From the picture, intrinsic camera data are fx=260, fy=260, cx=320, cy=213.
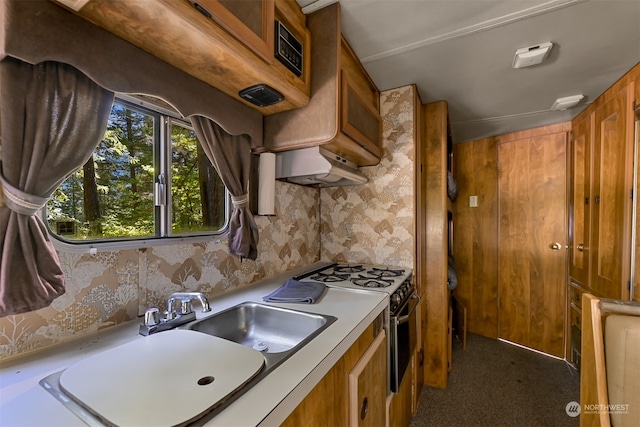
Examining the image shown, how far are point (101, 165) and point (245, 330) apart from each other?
35.4 inches

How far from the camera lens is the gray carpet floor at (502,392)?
5.84ft

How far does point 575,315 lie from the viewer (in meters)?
2.31

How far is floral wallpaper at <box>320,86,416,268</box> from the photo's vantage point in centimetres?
196

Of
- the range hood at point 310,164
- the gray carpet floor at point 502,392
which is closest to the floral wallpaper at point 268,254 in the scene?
the range hood at point 310,164

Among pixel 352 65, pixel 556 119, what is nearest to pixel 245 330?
pixel 352 65

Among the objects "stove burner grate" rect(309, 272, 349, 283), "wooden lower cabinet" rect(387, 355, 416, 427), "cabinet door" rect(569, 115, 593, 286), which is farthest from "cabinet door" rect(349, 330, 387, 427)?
"cabinet door" rect(569, 115, 593, 286)

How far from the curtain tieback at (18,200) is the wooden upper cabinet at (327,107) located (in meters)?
1.00

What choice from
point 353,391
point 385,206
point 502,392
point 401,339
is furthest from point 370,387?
point 502,392

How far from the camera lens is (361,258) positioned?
85.3 inches

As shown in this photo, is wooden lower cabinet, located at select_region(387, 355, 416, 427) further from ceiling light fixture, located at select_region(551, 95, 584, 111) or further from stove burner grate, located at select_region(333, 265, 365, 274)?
ceiling light fixture, located at select_region(551, 95, 584, 111)

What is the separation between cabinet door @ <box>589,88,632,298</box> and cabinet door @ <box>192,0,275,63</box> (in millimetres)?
2276

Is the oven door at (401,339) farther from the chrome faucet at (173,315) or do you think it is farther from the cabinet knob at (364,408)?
the chrome faucet at (173,315)

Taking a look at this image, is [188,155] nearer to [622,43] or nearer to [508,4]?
[508,4]

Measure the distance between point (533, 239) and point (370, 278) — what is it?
84.5 inches
